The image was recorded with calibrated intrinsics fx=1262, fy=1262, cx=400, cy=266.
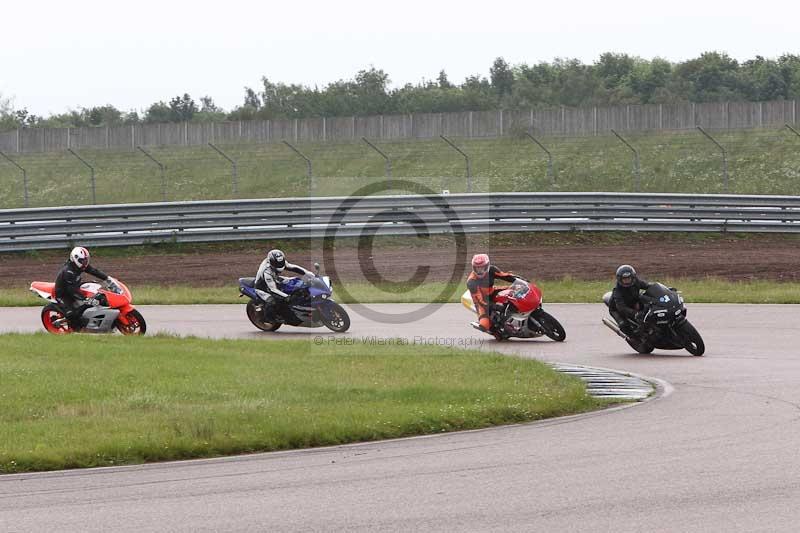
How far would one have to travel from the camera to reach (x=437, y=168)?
47500mm

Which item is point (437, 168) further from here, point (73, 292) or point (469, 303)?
point (73, 292)

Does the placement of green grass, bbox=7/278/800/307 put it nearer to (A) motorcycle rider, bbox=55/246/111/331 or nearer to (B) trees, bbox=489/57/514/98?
(A) motorcycle rider, bbox=55/246/111/331

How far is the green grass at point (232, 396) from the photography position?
38.0 feet

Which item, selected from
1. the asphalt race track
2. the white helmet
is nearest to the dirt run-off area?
the white helmet

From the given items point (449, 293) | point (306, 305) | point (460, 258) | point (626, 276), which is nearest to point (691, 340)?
point (626, 276)

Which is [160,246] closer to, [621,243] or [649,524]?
[621,243]

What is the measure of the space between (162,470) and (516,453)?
3007 mm

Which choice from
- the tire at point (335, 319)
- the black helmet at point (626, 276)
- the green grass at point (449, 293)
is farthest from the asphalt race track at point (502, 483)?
the green grass at point (449, 293)

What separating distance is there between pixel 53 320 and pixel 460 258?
14.3 m

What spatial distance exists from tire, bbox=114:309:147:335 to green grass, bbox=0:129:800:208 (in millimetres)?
24280

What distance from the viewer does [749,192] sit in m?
42.2

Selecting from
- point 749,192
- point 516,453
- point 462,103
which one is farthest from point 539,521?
point 462,103

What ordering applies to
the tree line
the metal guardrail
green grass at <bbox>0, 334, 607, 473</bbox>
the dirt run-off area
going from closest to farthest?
green grass at <bbox>0, 334, 607, 473</bbox> < the dirt run-off area < the metal guardrail < the tree line

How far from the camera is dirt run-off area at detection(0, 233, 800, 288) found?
30.4 m
